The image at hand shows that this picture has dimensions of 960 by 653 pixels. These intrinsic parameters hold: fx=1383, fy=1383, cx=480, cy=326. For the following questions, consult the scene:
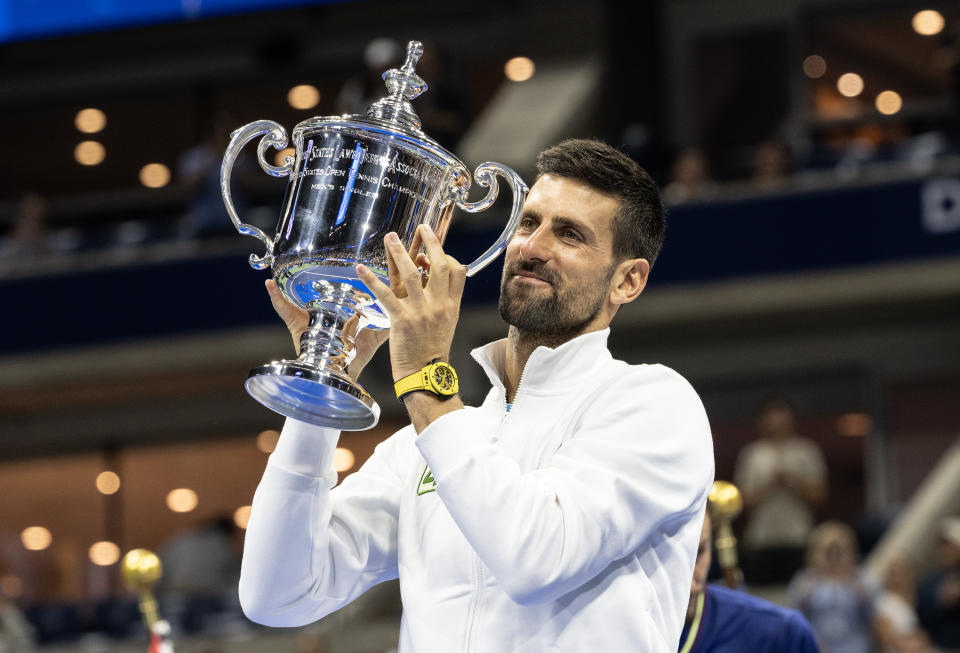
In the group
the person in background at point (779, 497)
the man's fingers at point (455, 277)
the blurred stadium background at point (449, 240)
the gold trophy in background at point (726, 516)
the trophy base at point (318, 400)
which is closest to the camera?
the man's fingers at point (455, 277)

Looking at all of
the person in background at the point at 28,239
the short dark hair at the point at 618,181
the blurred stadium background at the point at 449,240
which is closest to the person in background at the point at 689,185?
the blurred stadium background at the point at 449,240

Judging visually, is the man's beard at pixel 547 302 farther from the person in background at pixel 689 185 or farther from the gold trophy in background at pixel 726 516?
the person in background at pixel 689 185

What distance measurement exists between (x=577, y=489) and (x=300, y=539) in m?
0.52

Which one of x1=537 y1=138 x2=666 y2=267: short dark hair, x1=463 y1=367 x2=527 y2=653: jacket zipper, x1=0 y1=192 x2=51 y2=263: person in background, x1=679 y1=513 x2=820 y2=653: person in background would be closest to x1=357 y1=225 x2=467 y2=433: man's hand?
x1=463 y1=367 x2=527 y2=653: jacket zipper

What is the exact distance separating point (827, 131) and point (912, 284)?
11.4 feet

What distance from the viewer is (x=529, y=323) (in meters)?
2.33

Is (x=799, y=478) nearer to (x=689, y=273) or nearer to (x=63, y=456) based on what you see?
(x=689, y=273)

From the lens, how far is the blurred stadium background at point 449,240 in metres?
9.85

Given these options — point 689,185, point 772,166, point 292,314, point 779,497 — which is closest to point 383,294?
point 292,314

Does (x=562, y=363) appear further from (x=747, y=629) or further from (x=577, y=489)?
(x=747, y=629)

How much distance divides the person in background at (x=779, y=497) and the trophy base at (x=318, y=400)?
651 cm

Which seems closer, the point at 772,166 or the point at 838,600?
the point at 838,600

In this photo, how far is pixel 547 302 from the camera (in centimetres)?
233

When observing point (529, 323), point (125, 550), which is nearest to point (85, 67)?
point (125, 550)
